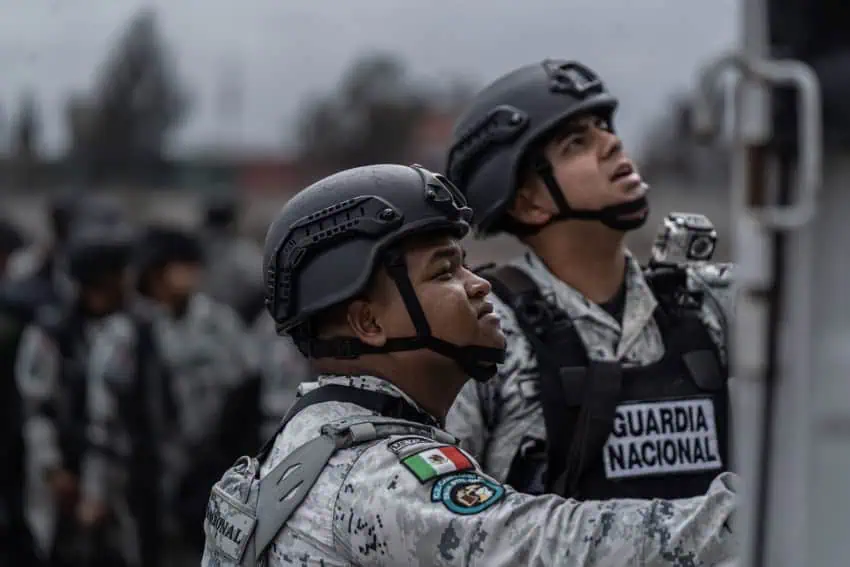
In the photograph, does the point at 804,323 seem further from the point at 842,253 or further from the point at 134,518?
the point at 134,518

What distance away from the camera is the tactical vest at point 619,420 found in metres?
3.64

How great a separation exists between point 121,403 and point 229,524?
5.12 m

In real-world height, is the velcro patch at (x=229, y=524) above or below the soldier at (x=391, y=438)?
below

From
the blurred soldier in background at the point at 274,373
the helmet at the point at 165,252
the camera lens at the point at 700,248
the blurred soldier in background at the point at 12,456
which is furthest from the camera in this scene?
the blurred soldier in background at the point at 274,373

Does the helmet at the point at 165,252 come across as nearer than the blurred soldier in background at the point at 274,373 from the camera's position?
Yes

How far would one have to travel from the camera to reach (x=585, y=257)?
3.90 metres

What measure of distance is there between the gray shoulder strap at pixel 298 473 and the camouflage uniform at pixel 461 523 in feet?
0.05

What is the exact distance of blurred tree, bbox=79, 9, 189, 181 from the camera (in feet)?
82.1

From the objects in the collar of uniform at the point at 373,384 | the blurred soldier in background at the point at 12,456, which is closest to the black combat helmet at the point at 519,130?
the collar of uniform at the point at 373,384

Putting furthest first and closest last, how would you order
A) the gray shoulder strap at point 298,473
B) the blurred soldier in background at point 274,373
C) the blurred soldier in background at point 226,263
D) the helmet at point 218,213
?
the helmet at point 218,213 < the blurred soldier in background at point 226,263 < the blurred soldier in background at point 274,373 < the gray shoulder strap at point 298,473

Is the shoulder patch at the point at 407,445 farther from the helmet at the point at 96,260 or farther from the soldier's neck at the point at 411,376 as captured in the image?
the helmet at the point at 96,260

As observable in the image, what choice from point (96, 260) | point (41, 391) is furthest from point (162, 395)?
point (96, 260)

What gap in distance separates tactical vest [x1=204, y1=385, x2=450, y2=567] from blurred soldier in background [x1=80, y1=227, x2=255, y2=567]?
4972 millimetres

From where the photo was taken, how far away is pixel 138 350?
786 centimetres
